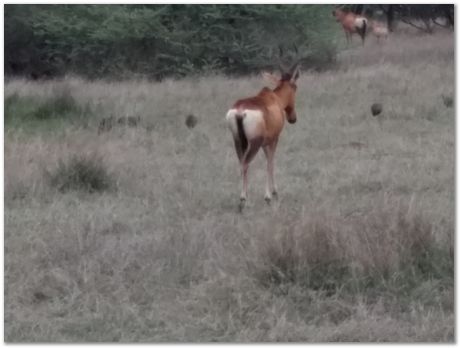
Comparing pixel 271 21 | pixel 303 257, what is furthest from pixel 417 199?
pixel 271 21

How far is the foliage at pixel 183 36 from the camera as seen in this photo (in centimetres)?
1806

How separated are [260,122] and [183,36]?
10328mm

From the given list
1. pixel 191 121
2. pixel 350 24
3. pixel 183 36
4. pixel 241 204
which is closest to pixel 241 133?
pixel 241 204

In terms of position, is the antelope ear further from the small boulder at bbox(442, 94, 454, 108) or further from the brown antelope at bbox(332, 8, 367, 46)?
the brown antelope at bbox(332, 8, 367, 46)

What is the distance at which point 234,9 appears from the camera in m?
18.2

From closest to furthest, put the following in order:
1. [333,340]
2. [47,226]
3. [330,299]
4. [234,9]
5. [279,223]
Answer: [333,340]
[330,299]
[279,223]
[47,226]
[234,9]

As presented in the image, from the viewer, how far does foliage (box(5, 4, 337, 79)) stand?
59.3 feet

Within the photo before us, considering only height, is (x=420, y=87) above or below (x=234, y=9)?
below

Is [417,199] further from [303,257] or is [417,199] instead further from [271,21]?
[271,21]

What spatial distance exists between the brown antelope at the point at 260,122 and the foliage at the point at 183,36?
8.72 meters

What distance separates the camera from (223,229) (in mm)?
6953

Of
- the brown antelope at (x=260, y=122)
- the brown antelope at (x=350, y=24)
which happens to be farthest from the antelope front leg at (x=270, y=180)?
the brown antelope at (x=350, y=24)

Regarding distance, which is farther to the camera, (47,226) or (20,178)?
(20,178)

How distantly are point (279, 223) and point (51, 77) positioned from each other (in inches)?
558
